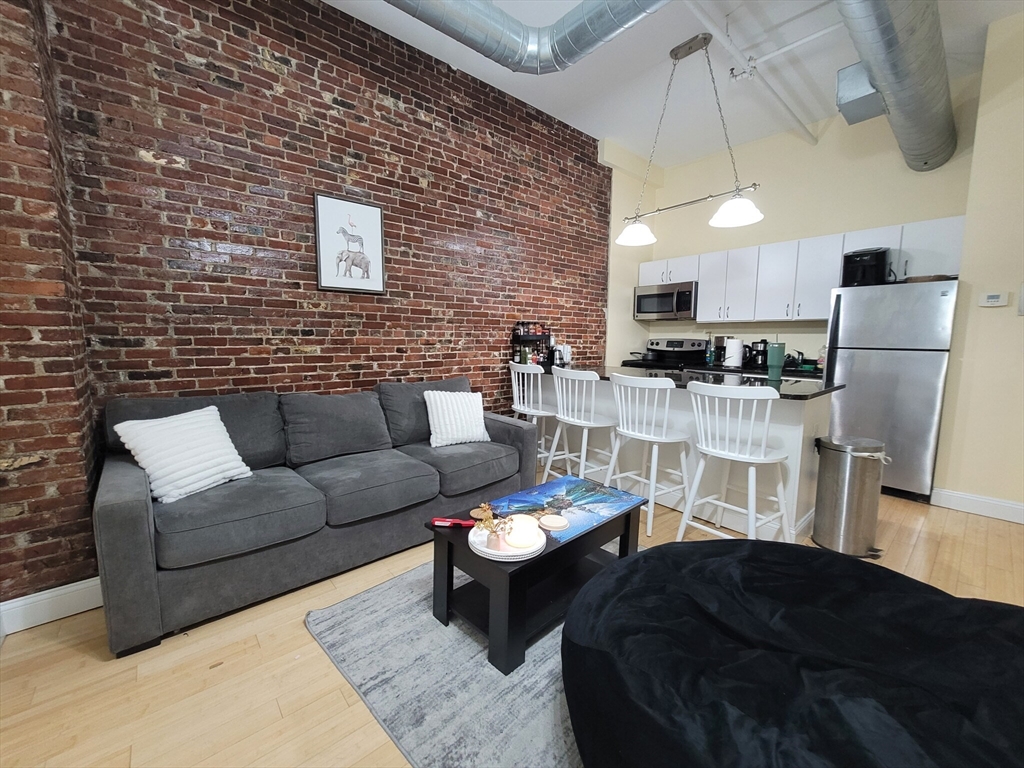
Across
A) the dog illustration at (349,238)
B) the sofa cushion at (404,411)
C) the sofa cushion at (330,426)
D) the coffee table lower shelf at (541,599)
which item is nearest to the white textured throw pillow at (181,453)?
the sofa cushion at (330,426)

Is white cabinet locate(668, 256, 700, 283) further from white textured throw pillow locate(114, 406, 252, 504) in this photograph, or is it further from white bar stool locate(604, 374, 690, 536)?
white textured throw pillow locate(114, 406, 252, 504)

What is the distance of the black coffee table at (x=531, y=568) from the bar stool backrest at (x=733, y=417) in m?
0.73

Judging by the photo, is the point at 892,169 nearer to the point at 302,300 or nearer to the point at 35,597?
the point at 302,300

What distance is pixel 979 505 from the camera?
2957mm

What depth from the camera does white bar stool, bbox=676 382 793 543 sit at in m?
2.15

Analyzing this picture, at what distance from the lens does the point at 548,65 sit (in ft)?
8.62

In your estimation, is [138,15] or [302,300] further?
[302,300]

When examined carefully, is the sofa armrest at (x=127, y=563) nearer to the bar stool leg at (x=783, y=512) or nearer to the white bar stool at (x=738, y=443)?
the white bar stool at (x=738, y=443)

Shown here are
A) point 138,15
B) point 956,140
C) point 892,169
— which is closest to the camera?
point 138,15

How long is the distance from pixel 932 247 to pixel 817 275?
30.2 inches

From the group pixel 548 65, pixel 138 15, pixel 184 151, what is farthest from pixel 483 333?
pixel 138 15

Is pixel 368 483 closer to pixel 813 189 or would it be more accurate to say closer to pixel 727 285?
pixel 727 285

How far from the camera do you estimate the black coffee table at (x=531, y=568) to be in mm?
1469

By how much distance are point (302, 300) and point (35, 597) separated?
6.08 feet
